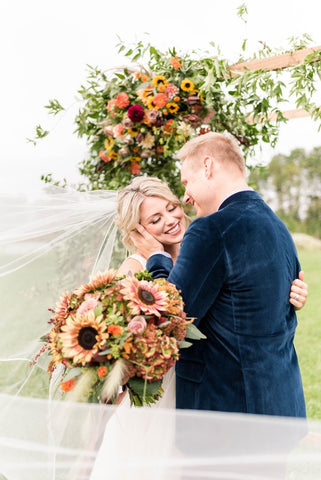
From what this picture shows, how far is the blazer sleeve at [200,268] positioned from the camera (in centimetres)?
192

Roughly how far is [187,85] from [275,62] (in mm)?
579

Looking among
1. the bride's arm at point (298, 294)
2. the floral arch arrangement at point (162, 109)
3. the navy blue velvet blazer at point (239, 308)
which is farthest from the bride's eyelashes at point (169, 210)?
the bride's arm at point (298, 294)

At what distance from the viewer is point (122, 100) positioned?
3.28 meters

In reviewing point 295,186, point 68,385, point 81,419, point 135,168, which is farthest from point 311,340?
point 295,186

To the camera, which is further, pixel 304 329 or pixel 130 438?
pixel 304 329

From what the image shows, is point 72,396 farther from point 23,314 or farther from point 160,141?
point 160,141

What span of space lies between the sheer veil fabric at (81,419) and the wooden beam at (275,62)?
1.12 meters

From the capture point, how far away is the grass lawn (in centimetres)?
596

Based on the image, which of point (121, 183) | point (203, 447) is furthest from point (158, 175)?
point (203, 447)

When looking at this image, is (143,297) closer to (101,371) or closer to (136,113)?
(101,371)

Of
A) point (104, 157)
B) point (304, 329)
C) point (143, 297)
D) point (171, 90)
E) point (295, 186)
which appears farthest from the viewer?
point (295, 186)

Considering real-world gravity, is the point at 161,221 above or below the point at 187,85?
below

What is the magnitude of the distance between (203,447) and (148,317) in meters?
0.46

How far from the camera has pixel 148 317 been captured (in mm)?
1729
